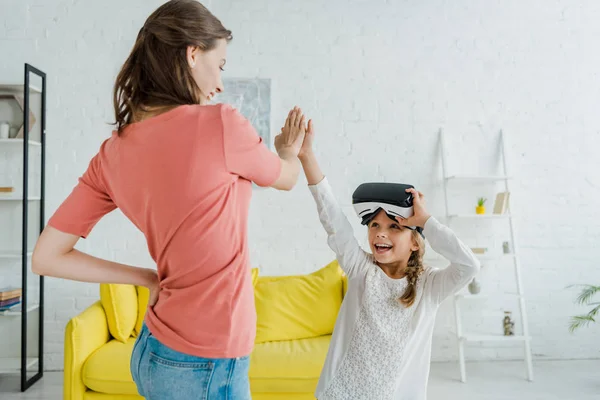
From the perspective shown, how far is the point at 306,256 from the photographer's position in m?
4.15

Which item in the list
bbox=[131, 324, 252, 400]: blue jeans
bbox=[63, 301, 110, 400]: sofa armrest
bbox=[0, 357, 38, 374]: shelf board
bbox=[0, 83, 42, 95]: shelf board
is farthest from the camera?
bbox=[0, 83, 42, 95]: shelf board

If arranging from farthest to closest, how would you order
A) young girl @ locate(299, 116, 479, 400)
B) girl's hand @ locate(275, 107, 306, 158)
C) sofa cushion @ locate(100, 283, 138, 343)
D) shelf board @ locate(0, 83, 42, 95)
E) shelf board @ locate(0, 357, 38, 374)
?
shelf board @ locate(0, 83, 42, 95), shelf board @ locate(0, 357, 38, 374), sofa cushion @ locate(100, 283, 138, 343), young girl @ locate(299, 116, 479, 400), girl's hand @ locate(275, 107, 306, 158)

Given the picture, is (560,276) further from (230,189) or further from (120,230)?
(230,189)

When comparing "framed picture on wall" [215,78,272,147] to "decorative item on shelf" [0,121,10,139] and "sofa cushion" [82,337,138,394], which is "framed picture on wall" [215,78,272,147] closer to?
"decorative item on shelf" [0,121,10,139]

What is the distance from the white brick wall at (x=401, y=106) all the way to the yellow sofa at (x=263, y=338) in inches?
23.3

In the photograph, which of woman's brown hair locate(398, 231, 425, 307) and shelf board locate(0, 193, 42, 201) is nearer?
woman's brown hair locate(398, 231, 425, 307)

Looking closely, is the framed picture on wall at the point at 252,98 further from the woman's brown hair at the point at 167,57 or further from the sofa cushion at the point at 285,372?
the woman's brown hair at the point at 167,57

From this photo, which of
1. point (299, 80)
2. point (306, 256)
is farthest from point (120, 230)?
point (299, 80)

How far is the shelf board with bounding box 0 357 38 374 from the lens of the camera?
3.67 m

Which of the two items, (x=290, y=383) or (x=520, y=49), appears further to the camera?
(x=520, y=49)

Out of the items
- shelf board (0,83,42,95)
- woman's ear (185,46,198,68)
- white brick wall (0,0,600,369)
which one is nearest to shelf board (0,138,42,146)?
white brick wall (0,0,600,369)

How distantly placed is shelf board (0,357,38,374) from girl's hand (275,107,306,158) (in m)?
3.17

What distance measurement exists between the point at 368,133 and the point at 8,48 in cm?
261

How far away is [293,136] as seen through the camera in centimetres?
127
